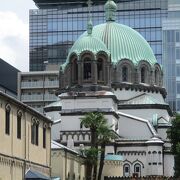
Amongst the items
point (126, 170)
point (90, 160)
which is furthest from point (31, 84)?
point (90, 160)

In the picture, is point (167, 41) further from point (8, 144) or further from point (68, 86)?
point (8, 144)

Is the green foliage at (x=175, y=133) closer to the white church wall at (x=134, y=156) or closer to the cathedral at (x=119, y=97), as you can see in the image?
the cathedral at (x=119, y=97)

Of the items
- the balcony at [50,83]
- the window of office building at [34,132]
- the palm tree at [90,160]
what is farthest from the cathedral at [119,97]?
the balcony at [50,83]

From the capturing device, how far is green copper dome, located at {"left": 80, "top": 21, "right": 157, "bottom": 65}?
111m

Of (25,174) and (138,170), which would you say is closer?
(25,174)

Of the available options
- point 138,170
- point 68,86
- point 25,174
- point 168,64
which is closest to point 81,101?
point 68,86

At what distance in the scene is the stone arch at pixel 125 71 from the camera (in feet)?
359

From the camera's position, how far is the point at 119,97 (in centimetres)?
10875

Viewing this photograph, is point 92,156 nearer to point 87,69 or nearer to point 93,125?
point 93,125

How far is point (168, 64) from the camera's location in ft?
528

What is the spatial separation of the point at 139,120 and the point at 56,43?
214 ft

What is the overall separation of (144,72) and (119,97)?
209 inches

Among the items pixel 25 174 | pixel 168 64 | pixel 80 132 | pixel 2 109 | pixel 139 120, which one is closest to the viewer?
pixel 2 109

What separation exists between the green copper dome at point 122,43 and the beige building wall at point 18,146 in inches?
1724
